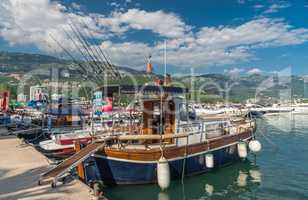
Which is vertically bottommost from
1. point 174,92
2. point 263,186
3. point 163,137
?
point 263,186

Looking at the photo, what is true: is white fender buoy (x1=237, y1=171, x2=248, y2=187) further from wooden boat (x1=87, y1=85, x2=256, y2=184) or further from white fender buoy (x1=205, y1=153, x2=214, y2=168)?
white fender buoy (x1=205, y1=153, x2=214, y2=168)

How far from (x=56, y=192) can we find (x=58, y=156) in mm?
9389

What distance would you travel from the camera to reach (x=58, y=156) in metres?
18.5

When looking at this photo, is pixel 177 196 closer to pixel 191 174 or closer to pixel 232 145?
pixel 191 174

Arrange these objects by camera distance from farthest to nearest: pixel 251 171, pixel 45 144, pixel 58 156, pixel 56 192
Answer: pixel 45 144 → pixel 58 156 → pixel 251 171 → pixel 56 192

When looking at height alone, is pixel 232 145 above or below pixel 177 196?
above

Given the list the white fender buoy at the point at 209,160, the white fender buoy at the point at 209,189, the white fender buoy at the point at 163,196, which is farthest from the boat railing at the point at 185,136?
the white fender buoy at the point at 209,189

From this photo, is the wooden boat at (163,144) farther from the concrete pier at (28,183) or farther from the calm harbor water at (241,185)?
the concrete pier at (28,183)

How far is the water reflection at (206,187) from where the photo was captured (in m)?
12.4

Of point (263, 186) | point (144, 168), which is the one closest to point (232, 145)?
point (263, 186)

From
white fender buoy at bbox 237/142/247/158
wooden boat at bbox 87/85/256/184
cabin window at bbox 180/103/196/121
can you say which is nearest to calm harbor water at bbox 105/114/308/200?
wooden boat at bbox 87/85/256/184

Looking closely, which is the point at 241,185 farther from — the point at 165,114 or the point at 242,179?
the point at 165,114

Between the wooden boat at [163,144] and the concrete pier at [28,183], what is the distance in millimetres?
2157

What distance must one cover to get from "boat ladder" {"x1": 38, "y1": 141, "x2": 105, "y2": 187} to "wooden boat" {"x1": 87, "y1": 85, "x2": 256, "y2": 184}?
0.42 m
